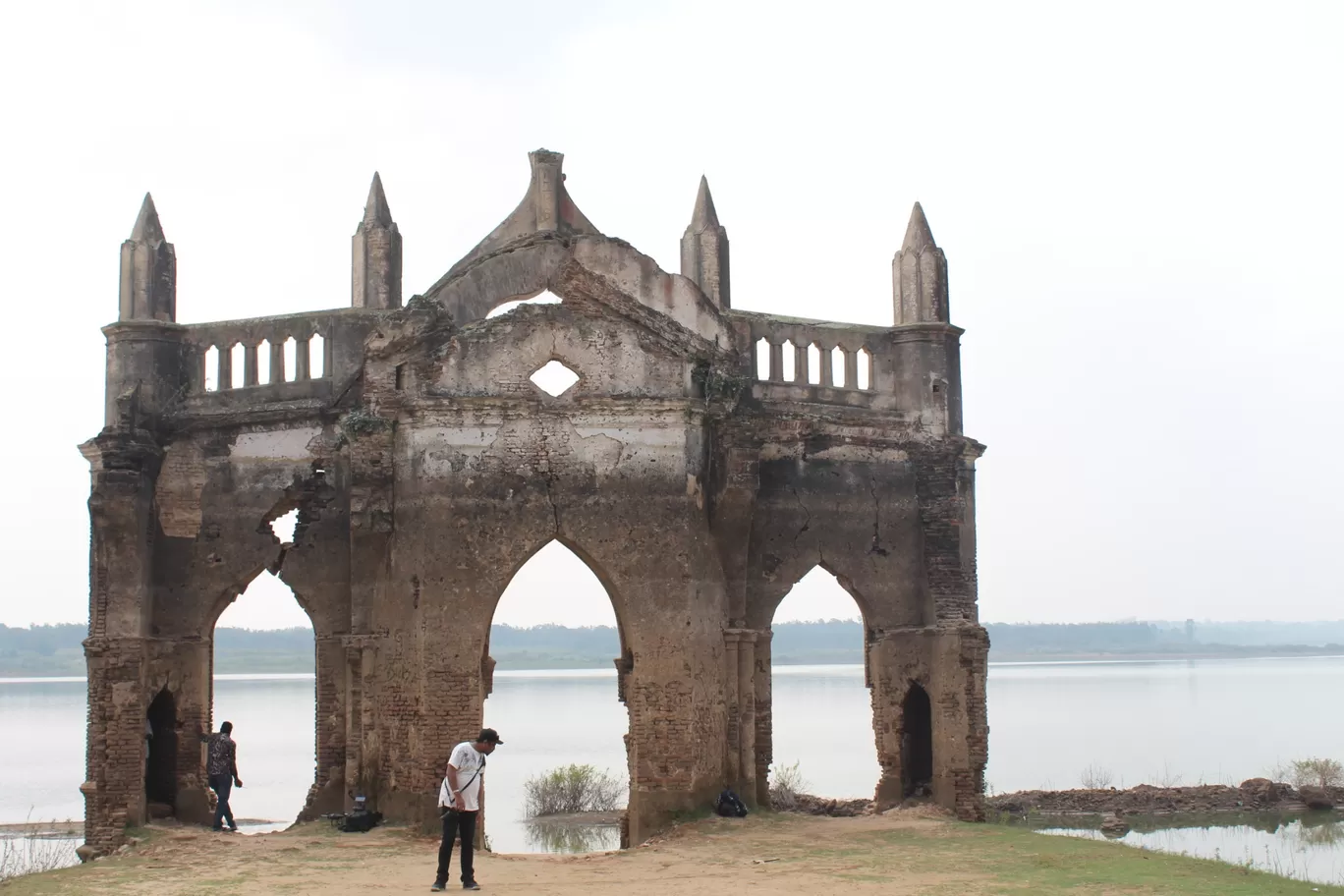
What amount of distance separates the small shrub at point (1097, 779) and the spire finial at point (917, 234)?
1108 centimetres

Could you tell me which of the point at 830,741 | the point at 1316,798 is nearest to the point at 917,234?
the point at 1316,798

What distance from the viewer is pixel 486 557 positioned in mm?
15156

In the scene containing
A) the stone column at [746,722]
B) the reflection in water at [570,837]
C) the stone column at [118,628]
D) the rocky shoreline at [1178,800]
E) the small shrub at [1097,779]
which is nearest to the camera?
the stone column at [746,722]

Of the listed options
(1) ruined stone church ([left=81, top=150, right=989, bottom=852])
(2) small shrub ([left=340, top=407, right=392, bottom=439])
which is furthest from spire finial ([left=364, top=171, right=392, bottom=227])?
(2) small shrub ([left=340, top=407, right=392, bottom=439])

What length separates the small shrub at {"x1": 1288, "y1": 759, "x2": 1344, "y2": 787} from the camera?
2546 centimetres

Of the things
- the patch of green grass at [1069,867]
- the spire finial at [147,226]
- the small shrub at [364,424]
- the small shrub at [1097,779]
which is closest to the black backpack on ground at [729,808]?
the patch of green grass at [1069,867]

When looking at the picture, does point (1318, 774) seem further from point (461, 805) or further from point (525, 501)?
point (461, 805)

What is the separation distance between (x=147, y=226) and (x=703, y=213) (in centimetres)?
575

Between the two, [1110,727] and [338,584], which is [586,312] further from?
[1110,727]

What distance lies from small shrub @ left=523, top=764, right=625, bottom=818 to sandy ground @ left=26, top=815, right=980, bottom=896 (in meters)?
9.75

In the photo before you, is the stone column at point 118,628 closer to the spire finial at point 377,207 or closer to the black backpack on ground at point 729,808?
the spire finial at point 377,207

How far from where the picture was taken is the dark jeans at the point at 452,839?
38.8 feet

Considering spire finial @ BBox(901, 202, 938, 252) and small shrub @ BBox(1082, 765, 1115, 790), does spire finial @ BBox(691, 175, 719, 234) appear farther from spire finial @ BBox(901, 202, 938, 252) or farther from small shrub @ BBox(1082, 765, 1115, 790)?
small shrub @ BBox(1082, 765, 1115, 790)

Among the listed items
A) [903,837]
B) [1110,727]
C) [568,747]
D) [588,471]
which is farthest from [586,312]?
[1110,727]
